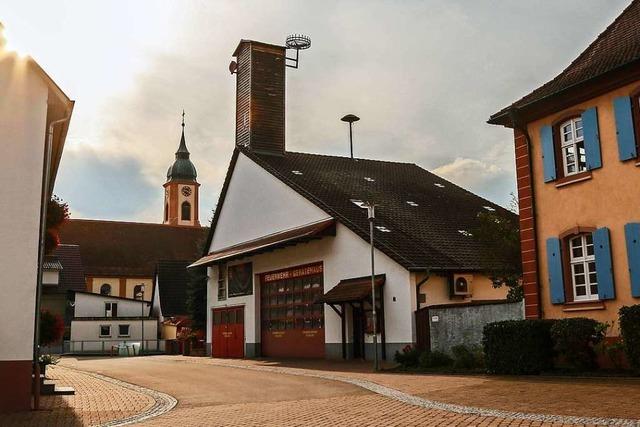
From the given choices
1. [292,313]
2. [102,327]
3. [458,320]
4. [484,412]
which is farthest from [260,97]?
[484,412]

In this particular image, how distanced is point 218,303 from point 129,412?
24.1 m

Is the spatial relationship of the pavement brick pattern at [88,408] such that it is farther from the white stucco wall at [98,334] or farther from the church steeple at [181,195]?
the church steeple at [181,195]

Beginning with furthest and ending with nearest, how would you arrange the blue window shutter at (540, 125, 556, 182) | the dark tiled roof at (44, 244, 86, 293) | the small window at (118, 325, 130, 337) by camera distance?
the dark tiled roof at (44, 244, 86, 293)
the small window at (118, 325, 130, 337)
the blue window shutter at (540, 125, 556, 182)

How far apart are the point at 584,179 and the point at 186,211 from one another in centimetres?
8152

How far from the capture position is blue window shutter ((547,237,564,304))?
56.8 feet

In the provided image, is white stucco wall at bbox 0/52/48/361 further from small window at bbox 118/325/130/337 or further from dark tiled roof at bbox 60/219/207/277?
dark tiled roof at bbox 60/219/207/277

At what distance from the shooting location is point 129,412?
1244cm

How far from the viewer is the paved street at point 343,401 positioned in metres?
10.4

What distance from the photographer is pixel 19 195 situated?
43.5 feet

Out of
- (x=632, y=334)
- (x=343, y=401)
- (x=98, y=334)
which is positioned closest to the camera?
(x=343, y=401)

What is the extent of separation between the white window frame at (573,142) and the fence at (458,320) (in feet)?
12.7

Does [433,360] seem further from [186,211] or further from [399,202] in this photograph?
[186,211]

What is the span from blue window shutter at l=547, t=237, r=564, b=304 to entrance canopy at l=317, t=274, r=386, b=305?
7.19m

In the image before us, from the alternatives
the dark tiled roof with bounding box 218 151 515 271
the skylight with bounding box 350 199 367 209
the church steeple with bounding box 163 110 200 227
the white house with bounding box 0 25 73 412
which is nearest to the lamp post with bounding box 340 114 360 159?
the dark tiled roof with bounding box 218 151 515 271
